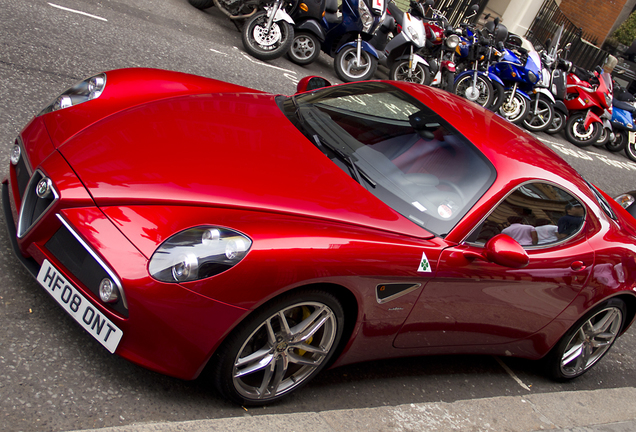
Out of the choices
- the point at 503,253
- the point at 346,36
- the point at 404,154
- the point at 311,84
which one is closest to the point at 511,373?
the point at 503,253

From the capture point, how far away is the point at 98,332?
84.2 inches

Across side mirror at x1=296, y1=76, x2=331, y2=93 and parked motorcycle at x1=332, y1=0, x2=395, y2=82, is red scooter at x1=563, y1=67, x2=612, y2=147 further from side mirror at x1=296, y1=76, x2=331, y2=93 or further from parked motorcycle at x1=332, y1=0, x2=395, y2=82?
side mirror at x1=296, y1=76, x2=331, y2=93

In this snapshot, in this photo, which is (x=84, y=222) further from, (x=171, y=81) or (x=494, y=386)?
(x=494, y=386)

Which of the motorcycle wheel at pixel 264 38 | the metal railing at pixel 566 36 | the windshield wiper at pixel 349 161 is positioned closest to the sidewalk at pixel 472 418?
the windshield wiper at pixel 349 161

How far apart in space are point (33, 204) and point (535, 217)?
99.2 inches

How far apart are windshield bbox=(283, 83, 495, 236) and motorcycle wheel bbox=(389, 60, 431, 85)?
21.9 feet

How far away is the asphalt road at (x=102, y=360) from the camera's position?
2.19m

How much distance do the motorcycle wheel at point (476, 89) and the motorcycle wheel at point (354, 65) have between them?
209 cm

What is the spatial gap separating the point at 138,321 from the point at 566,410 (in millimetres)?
2734

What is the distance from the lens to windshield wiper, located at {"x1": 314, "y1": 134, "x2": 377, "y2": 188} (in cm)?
283

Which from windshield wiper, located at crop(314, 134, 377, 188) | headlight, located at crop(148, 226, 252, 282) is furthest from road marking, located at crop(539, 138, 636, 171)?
headlight, located at crop(148, 226, 252, 282)

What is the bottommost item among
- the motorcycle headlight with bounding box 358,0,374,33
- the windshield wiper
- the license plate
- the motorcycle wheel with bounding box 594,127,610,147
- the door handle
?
the license plate

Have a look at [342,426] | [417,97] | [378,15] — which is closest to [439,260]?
[342,426]

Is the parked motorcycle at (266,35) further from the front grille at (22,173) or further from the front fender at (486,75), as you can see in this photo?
the front grille at (22,173)
